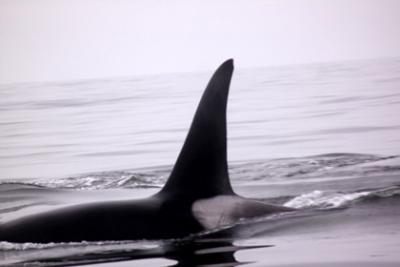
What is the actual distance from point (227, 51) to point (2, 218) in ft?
8.57

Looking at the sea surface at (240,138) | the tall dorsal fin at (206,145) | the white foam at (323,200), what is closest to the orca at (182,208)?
the tall dorsal fin at (206,145)

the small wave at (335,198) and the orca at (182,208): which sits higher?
the orca at (182,208)

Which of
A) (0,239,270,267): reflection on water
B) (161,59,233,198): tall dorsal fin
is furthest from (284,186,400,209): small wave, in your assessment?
(0,239,270,267): reflection on water

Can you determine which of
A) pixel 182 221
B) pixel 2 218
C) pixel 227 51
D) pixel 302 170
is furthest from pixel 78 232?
pixel 227 51

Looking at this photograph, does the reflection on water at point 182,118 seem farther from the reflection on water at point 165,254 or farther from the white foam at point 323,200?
the reflection on water at point 165,254

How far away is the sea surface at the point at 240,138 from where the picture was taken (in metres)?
5.80

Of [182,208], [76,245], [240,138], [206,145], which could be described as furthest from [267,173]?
[76,245]

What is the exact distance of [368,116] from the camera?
6.79 m

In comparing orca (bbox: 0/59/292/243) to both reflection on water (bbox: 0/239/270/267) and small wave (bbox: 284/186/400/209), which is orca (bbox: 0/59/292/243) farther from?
small wave (bbox: 284/186/400/209)

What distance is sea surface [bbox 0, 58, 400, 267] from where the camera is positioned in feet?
19.0

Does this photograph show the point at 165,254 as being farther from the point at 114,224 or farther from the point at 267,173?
the point at 267,173

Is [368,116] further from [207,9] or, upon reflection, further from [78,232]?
[78,232]

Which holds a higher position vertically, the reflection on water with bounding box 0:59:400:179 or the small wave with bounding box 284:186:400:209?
the reflection on water with bounding box 0:59:400:179

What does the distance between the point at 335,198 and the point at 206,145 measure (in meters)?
1.25
